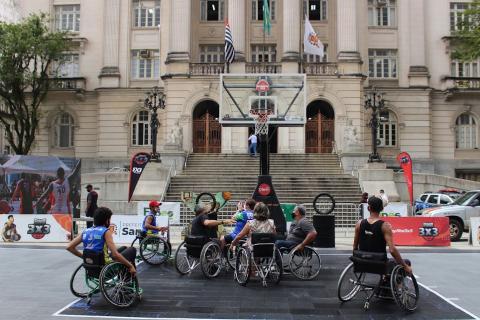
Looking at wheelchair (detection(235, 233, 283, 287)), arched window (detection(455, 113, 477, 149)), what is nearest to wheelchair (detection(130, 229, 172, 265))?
wheelchair (detection(235, 233, 283, 287))

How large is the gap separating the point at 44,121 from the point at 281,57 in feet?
59.3

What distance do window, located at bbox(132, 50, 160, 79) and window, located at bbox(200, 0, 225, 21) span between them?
4.50 m

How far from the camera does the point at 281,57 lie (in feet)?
133

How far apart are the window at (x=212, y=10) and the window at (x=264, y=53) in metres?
3.47

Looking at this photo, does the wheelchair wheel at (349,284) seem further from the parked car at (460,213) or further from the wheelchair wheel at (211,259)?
the parked car at (460,213)

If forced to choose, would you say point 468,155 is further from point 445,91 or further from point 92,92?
point 92,92

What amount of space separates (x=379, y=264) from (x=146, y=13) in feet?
122

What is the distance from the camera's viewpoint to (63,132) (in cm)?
4388

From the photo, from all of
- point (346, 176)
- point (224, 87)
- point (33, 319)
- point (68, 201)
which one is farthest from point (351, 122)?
point (33, 319)

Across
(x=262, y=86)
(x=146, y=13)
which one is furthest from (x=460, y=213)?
(x=146, y=13)

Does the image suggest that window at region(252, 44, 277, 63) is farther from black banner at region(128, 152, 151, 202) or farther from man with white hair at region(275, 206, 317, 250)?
man with white hair at region(275, 206, 317, 250)

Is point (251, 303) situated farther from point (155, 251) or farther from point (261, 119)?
point (261, 119)

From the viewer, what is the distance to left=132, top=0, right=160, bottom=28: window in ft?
141

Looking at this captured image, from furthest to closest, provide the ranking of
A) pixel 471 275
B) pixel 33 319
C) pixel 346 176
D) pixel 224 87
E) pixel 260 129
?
pixel 346 176
pixel 224 87
pixel 260 129
pixel 471 275
pixel 33 319
